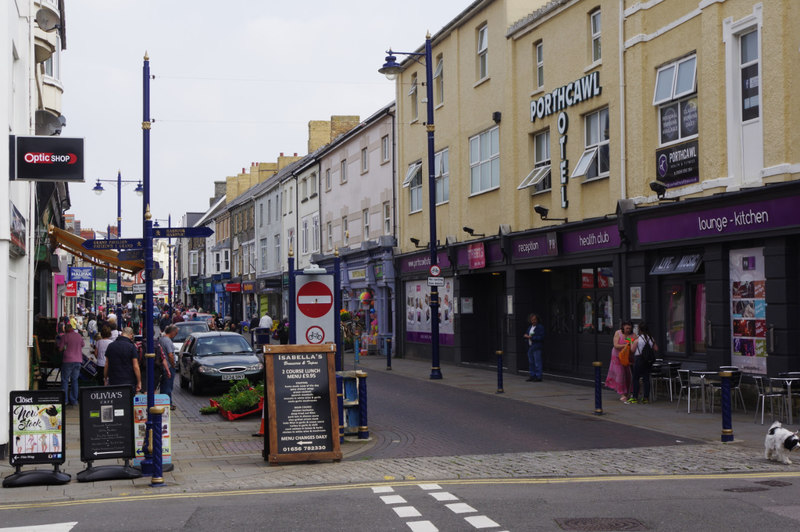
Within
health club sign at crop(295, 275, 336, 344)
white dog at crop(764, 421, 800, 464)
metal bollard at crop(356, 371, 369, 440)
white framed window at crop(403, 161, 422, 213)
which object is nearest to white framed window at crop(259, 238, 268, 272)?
white framed window at crop(403, 161, 422, 213)

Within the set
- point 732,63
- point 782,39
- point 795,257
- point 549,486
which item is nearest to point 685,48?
point 732,63

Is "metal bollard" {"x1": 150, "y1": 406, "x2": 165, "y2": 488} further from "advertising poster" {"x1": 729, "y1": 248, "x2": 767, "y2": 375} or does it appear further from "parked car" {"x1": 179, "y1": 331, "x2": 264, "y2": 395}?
"advertising poster" {"x1": 729, "y1": 248, "x2": 767, "y2": 375}

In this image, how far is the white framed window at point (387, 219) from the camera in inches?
1429

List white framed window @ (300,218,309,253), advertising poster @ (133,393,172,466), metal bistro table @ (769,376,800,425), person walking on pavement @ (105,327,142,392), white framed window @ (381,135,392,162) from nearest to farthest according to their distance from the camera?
1. advertising poster @ (133,393,172,466)
2. metal bistro table @ (769,376,800,425)
3. person walking on pavement @ (105,327,142,392)
4. white framed window @ (381,135,392,162)
5. white framed window @ (300,218,309,253)

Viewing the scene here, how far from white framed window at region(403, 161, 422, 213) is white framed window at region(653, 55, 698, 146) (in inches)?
556

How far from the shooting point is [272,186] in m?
56.5

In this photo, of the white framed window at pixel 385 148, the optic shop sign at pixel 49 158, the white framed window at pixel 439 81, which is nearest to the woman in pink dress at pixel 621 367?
the optic shop sign at pixel 49 158

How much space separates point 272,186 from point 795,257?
44104 mm

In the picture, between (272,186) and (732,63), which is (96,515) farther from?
(272,186)

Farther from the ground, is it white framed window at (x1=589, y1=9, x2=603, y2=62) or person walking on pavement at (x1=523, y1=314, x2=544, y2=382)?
white framed window at (x1=589, y1=9, x2=603, y2=62)

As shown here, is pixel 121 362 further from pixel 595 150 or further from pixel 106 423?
pixel 595 150

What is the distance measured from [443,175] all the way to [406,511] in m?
22.9

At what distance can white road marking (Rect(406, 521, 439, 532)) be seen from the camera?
7645mm

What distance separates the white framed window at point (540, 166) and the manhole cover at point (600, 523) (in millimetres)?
16323
